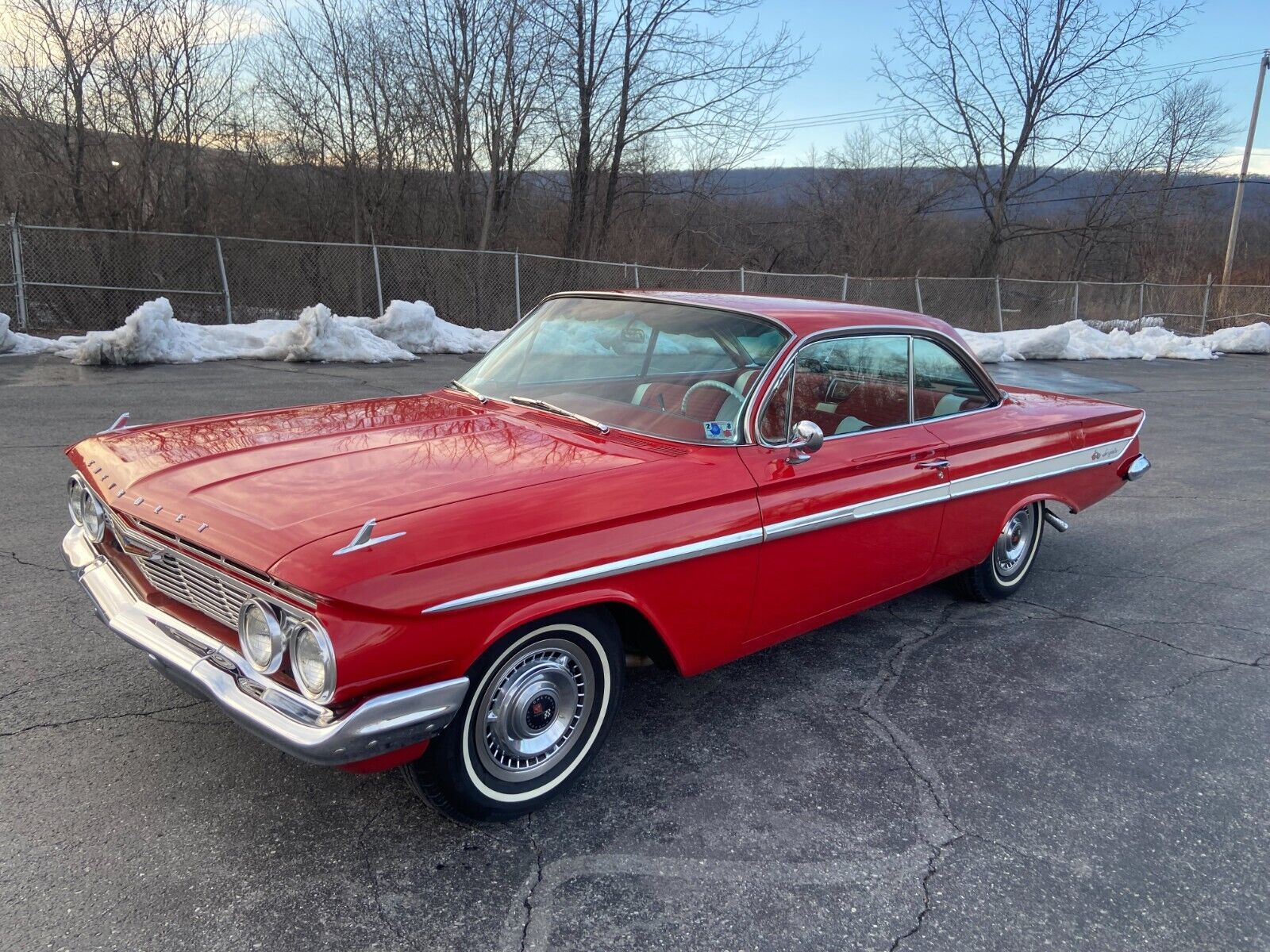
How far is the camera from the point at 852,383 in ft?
12.7

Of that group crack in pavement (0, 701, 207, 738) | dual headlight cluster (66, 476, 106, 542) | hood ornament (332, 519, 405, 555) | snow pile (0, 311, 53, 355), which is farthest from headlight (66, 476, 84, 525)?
snow pile (0, 311, 53, 355)

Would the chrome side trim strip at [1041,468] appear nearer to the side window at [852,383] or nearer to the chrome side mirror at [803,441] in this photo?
the side window at [852,383]

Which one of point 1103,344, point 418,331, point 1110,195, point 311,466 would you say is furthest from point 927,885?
point 1110,195

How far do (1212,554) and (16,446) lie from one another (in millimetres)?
8841

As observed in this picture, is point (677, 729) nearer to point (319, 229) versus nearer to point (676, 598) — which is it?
point (676, 598)

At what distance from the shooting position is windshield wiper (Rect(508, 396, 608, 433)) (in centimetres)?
341

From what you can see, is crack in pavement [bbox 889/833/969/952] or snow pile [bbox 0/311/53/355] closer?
crack in pavement [bbox 889/833/969/952]

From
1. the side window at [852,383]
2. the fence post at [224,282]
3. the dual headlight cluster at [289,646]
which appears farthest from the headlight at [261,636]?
the fence post at [224,282]

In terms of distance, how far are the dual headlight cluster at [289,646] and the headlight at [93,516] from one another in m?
1.09

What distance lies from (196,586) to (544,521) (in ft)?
3.47

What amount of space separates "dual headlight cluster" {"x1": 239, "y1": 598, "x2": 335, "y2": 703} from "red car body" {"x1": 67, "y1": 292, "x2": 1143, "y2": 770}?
40 millimetres

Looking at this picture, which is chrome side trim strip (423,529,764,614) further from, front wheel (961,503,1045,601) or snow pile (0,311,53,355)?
snow pile (0,311,53,355)

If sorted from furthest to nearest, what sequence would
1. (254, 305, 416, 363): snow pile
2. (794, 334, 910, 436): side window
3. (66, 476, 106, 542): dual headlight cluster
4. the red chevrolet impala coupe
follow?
(254, 305, 416, 363): snow pile < (794, 334, 910, 436): side window < (66, 476, 106, 542): dual headlight cluster < the red chevrolet impala coupe

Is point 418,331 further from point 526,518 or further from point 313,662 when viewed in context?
point 313,662
